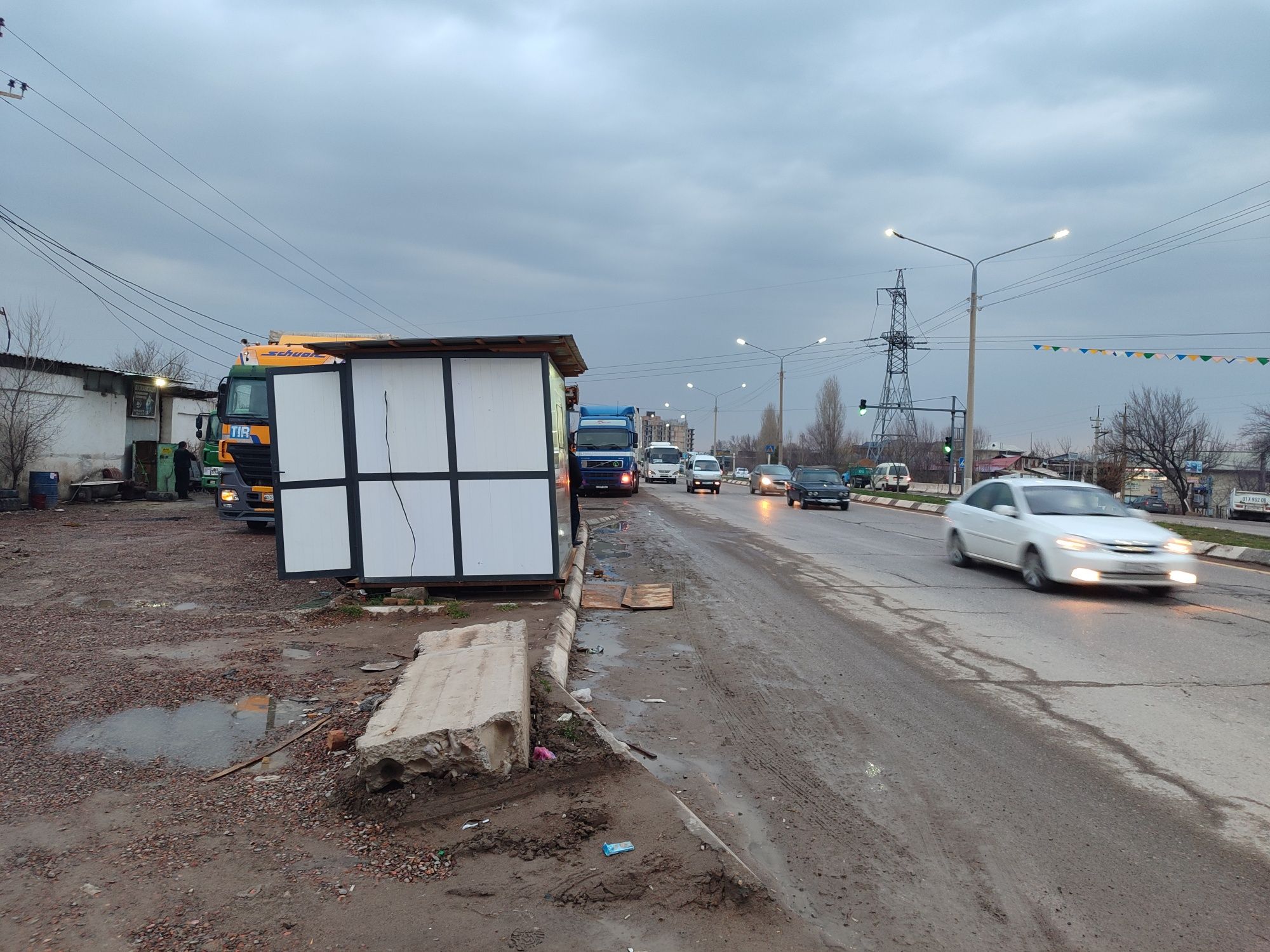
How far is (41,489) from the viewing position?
22.0m

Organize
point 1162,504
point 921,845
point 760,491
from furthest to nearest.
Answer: point 1162,504 < point 760,491 < point 921,845

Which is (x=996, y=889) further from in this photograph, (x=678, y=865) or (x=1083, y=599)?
(x=1083, y=599)

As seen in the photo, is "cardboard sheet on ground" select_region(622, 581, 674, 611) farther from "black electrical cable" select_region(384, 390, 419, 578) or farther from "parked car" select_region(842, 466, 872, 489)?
"parked car" select_region(842, 466, 872, 489)

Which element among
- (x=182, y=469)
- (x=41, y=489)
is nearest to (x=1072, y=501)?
(x=41, y=489)

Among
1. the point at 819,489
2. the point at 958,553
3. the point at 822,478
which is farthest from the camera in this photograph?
the point at 822,478

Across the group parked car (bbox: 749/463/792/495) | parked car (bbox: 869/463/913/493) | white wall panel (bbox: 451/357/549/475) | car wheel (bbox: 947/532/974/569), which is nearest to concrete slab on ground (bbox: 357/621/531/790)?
white wall panel (bbox: 451/357/549/475)

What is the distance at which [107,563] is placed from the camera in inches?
482

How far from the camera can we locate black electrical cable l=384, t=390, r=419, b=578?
8758 mm

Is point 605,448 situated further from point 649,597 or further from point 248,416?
point 649,597

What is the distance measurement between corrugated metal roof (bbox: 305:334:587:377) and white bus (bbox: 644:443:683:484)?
139 ft

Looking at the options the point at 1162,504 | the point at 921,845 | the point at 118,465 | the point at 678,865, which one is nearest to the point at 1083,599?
the point at 921,845

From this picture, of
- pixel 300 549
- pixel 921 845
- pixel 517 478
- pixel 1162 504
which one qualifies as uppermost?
pixel 517 478

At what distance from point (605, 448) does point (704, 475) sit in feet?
38.1

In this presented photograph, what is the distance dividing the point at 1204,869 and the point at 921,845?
1.16 metres
